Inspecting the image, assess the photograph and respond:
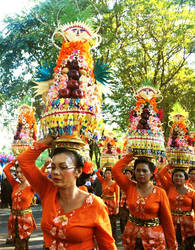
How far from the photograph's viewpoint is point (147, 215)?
14.6 feet

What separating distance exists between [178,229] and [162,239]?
6.82ft

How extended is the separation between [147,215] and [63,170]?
82.8 inches

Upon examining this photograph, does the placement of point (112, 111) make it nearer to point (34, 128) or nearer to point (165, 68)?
point (165, 68)

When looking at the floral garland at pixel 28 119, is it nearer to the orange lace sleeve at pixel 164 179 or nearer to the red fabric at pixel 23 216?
the red fabric at pixel 23 216

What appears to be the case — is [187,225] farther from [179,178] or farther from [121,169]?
[121,169]

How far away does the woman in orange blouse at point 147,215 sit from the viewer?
14.3 feet

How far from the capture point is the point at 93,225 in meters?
2.78

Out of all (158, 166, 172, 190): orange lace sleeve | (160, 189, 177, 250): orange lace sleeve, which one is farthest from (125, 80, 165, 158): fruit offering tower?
(158, 166, 172, 190): orange lace sleeve

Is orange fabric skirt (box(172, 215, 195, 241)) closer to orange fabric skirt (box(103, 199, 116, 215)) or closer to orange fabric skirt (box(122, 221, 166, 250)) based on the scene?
orange fabric skirt (box(122, 221, 166, 250))

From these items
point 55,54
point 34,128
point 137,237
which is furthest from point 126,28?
point 137,237

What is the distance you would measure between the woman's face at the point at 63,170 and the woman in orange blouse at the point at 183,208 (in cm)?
384

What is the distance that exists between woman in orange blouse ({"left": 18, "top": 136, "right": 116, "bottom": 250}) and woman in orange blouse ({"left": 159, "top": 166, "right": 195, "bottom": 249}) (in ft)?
12.1

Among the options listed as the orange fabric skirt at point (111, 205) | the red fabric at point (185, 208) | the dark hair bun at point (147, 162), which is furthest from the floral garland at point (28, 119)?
the orange fabric skirt at point (111, 205)

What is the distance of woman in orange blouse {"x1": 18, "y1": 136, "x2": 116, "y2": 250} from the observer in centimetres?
273
